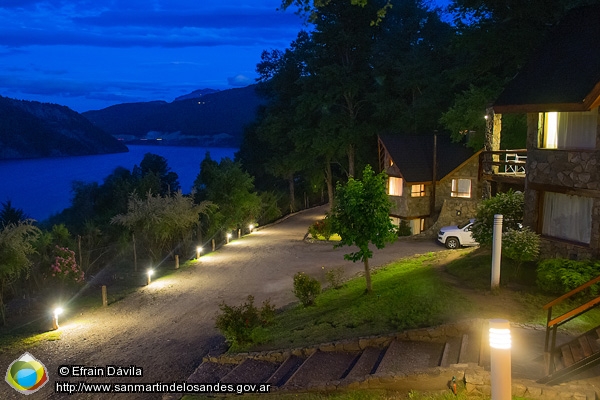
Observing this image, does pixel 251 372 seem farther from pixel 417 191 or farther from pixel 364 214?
pixel 417 191

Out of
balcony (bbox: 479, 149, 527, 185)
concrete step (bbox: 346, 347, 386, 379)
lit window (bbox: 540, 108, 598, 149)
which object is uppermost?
lit window (bbox: 540, 108, 598, 149)

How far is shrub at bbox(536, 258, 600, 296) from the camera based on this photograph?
12.1 metres

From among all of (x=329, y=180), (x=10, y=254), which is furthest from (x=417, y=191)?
(x=10, y=254)

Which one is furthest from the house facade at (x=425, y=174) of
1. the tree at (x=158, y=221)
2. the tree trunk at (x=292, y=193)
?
the tree trunk at (x=292, y=193)

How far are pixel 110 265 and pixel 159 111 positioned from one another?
531 ft

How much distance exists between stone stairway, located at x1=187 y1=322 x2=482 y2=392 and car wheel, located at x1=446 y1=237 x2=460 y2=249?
1586 centimetres

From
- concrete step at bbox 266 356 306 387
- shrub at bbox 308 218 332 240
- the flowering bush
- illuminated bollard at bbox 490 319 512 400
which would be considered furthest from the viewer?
shrub at bbox 308 218 332 240

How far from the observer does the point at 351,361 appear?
422 inches

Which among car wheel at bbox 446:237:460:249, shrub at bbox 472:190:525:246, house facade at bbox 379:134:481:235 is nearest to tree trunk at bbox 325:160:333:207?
house facade at bbox 379:134:481:235

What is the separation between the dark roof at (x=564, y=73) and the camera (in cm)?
1319

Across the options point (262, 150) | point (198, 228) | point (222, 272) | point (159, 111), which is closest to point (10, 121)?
point (159, 111)

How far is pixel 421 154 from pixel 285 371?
27554 mm

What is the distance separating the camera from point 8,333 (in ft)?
52.0

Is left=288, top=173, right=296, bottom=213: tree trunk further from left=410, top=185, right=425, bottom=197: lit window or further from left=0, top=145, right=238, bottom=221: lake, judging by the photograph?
left=0, top=145, right=238, bottom=221: lake
